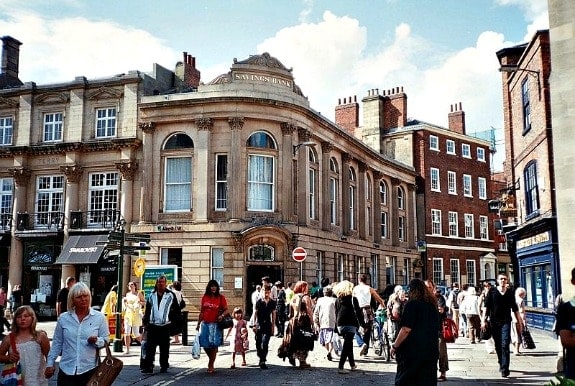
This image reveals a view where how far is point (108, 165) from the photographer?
1217 inches

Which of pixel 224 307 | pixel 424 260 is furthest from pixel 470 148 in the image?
pixel 224 307

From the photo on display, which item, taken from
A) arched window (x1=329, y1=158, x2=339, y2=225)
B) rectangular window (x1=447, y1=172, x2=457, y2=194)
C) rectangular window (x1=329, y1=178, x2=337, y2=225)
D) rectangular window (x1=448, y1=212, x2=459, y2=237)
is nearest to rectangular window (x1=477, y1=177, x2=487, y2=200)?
rectangular window (x1=447, y1=172, x2=457, y2=194)

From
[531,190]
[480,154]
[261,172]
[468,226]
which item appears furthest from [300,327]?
[480,154]

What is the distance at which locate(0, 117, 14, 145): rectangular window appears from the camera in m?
33.1

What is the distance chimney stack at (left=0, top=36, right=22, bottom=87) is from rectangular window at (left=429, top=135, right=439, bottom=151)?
29.8 m

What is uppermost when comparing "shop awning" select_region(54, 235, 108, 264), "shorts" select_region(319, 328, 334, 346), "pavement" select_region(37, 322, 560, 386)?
"shop awning" select_region(54, 235, 108, 264)

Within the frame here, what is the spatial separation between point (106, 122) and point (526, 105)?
20.4 metres

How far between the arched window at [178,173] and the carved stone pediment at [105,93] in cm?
409

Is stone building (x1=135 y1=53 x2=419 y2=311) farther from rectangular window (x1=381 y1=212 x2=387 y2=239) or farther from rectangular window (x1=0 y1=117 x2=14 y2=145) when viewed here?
rectangular window (x1=381 y1=212 x2=387 y2=239)

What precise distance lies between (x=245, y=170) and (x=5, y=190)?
14109mm

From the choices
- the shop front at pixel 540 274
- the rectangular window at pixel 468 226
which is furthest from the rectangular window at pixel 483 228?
the shop front at pixel 540 274

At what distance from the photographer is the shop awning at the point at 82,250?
2920 cm

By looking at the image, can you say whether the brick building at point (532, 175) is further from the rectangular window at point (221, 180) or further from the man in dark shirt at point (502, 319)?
→ the rectangular window at point (221, 180)

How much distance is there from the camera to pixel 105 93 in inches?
1236
